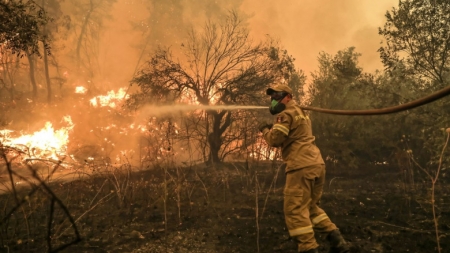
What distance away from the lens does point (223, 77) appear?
1545 cm

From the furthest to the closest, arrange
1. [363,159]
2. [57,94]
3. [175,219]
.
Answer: [57,94] → [363,159] → [175,219]

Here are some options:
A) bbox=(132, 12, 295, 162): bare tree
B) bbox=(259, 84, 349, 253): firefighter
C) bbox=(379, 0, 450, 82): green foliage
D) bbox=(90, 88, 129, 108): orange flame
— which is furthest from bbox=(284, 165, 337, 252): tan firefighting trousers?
bbox=(90, 88, 129, 108): orange flame

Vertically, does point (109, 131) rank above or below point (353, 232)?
above

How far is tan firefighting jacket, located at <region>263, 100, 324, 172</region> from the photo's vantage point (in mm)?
4309

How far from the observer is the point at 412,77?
41.7ft

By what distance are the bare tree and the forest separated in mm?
64

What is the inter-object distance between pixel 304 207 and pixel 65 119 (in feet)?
81.4

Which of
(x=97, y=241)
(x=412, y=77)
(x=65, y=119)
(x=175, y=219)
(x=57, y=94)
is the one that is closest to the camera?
(x=97, y=241)

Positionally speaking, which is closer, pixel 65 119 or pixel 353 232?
pixel 353 232

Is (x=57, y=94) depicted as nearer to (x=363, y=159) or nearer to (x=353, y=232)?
(x=363, y=159)

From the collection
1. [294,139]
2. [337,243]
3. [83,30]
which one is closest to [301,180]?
[294,139]

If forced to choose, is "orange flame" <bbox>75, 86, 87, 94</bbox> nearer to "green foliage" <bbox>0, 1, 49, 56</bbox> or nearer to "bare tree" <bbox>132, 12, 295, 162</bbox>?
"bare tree" <bbox>132, 12, 295, 162</bbox>

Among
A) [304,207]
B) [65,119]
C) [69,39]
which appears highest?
[69,39]

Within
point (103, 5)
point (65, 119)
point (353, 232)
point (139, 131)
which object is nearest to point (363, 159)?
point (353, 232)
